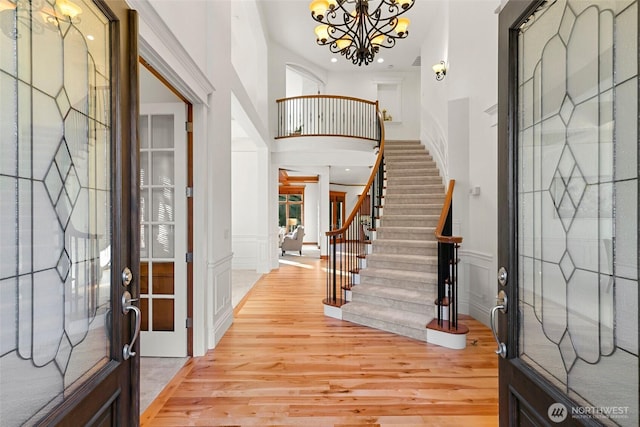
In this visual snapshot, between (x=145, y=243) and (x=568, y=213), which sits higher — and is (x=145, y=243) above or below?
below

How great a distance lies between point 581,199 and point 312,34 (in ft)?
26.0

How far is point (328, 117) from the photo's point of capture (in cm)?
854

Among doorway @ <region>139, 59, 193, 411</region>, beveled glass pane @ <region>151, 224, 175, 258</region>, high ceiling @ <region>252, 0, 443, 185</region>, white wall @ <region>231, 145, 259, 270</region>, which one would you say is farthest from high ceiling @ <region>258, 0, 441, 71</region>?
beveled glass pane @ <region>151, 224, 175, 258</region>

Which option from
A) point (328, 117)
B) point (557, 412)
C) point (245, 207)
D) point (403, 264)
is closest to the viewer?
point (557, 412)

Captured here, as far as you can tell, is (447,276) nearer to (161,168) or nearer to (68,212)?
(161,168)

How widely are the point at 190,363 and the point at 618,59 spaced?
3.33 metres

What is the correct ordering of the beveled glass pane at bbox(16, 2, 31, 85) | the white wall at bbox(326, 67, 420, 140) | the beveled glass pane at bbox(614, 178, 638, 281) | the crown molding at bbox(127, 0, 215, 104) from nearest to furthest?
the beveled glass pane at bbox(614, 178, 638, 281) < the beveled glass pane at bbox(16, 2, 31, 85) < the crown molding at bbox(127, 0, 215, 104) < the white wall at bbox(326, 67, 420, 140)

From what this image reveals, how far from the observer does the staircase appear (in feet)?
12.4

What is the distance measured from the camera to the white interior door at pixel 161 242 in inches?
120

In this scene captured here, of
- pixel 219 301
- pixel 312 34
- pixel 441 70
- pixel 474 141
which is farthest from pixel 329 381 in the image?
pixel 312 34

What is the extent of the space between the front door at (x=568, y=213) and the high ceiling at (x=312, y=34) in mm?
6462

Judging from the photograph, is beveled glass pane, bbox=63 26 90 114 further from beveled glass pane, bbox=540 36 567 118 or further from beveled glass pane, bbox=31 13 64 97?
beveled glass pane, bbox=540 36 567 118

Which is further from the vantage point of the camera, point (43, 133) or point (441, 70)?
point (441, 70)

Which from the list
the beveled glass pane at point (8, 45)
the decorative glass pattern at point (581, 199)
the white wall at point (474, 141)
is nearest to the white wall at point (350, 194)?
the white wall at point (474, 141)
